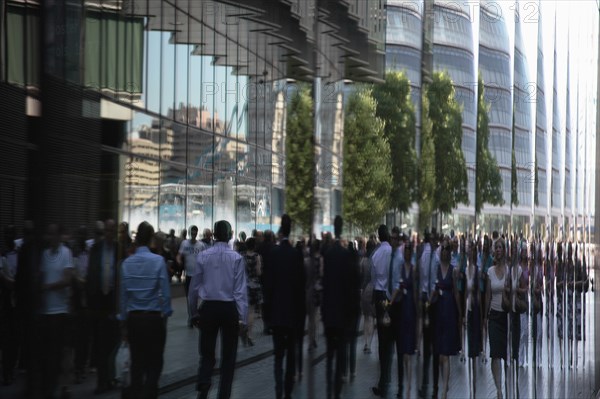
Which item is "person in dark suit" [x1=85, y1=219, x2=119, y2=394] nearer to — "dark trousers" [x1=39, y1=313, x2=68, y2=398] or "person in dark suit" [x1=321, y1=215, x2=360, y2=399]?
"dark trousers" [x1=39, y1=313, x2=68, y2=398]

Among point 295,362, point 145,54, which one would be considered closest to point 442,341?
point 295,362

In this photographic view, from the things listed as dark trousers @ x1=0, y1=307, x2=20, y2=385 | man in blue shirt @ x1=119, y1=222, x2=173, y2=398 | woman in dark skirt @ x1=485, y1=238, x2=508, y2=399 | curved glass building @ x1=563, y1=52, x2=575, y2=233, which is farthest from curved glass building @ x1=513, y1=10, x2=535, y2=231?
dark trousers @ x1=0, y1=307, x2=20, y2=385

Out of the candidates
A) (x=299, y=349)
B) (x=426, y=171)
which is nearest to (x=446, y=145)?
(x=426, y=171)

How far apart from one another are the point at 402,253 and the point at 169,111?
4.95 feet

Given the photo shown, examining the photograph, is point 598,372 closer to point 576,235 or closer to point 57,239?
point 576,235

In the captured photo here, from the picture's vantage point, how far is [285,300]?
13.2ft

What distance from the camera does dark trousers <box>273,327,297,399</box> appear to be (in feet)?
13.4

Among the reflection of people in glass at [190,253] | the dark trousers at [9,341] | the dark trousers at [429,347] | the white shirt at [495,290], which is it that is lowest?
the dark trousers at [9,341]

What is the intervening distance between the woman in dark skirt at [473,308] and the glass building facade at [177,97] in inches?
48.3

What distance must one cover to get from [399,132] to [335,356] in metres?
0.90

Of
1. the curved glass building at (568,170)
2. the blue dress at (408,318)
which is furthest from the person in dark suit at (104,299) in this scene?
the curved glass building at (568,170)

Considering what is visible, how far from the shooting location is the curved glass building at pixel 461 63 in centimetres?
494

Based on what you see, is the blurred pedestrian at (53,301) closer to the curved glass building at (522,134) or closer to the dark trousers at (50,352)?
the dark trousers at (50,352)

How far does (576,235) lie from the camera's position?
10750 millimetres
